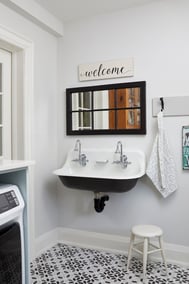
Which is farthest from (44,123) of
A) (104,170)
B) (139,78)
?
(139,78)

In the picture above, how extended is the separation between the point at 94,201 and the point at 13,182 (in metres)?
1.21

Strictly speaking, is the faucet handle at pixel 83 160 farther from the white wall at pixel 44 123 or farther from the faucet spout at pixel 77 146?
the white wall at pixel 44 123

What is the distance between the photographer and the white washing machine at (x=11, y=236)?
1289mm

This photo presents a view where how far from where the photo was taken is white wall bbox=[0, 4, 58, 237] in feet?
8.61

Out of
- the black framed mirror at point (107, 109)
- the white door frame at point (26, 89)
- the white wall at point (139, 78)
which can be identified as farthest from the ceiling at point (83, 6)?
the black framed mirror at point (107, 109)

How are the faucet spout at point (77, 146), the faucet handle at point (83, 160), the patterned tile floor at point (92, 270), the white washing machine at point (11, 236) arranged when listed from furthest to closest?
1. the faucet spout at point (77, 146)
2. the faucet handle at point (83, 160)
3. the patterned tile floor at point (92, 270)
4. the white washing machine at point (11, 236)

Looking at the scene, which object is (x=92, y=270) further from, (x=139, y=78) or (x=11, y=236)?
(x=139, y=78)

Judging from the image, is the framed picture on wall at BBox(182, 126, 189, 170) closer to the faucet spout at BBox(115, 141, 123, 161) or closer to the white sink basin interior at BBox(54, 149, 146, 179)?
the white sink basin interior at BBox(54, 149, 146, 179)

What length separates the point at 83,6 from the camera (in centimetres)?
254

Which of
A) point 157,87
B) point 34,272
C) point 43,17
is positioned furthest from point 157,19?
point 34,272

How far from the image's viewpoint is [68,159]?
2.81 meters

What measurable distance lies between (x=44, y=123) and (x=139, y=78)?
3.35ft

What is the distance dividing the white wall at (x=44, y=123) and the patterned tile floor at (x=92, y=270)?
0.35 meters

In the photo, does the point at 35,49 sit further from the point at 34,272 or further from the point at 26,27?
the point at 34,272
